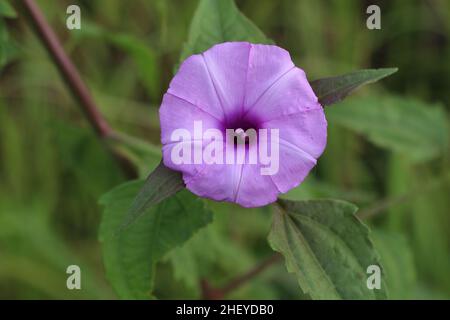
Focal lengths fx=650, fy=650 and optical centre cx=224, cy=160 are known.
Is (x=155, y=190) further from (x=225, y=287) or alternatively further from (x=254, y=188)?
(x=225, y=287)

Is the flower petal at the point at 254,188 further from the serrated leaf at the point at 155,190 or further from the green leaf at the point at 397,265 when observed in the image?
the green leaf at the point at 397,265

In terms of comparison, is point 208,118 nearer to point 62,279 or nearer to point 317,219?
point 317,219

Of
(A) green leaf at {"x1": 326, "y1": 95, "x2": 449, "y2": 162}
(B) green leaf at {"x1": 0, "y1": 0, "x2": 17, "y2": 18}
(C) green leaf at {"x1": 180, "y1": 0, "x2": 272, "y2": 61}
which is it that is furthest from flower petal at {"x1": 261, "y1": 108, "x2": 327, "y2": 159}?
(A) green leaf at {"x1": 326, "y1": 95, "x2": 449, "y2": 162}

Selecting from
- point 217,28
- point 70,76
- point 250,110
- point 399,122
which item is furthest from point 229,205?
point 250,110

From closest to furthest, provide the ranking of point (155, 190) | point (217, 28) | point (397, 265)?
point (155, 190) < point (217, 28) < point (397, 265)

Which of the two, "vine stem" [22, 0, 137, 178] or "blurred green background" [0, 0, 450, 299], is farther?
"blurred green background" [0, 0, 450, 299]

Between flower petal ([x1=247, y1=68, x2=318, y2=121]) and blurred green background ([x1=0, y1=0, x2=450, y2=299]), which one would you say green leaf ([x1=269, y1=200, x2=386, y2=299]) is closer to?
flower petal ([x1=247, y1=68, x2=318, y2=121])
